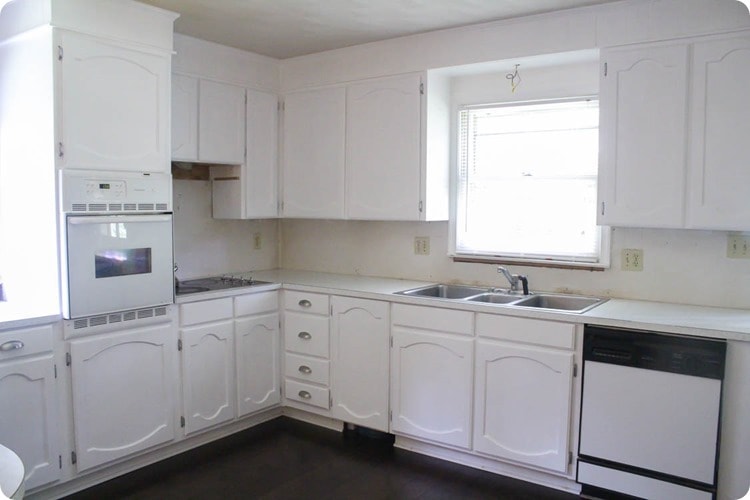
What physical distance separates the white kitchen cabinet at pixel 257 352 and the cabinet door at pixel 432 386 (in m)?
0.89

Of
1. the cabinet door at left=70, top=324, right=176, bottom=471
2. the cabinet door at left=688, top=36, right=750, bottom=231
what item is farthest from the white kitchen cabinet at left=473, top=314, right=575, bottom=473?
the cabinet door at left=70, top=324, right=176, bottom=471

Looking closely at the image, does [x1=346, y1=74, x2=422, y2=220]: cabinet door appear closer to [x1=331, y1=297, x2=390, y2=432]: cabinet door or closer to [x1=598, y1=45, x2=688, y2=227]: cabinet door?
[x1=331, y1=297, x2=390, y2=432]: cabinet door

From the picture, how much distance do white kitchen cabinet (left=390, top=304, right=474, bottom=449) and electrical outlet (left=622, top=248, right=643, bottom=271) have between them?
3.04 ft

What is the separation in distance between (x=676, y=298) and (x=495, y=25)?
176cm

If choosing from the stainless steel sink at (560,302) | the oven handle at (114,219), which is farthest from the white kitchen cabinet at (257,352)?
the stainless steel sink at (560,302)

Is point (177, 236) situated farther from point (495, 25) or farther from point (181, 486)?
point (495, 25)

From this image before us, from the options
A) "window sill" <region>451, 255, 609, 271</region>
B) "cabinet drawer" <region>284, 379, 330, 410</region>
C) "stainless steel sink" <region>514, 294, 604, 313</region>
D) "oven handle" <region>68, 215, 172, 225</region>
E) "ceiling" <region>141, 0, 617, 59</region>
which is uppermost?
"ceiling" <region>141, 0, 617, 59</region>

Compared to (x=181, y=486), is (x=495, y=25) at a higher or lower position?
higher

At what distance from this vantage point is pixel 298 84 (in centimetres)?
409

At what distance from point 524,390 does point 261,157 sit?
232 cm

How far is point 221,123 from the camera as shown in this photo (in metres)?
3.78

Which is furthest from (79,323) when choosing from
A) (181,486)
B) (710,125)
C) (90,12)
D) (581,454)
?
(710,125)

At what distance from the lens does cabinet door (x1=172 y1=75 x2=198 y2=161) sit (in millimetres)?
3521

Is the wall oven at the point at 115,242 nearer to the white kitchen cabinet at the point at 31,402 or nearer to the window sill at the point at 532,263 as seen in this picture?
the white kitchen cabinet at the point at 31,402
